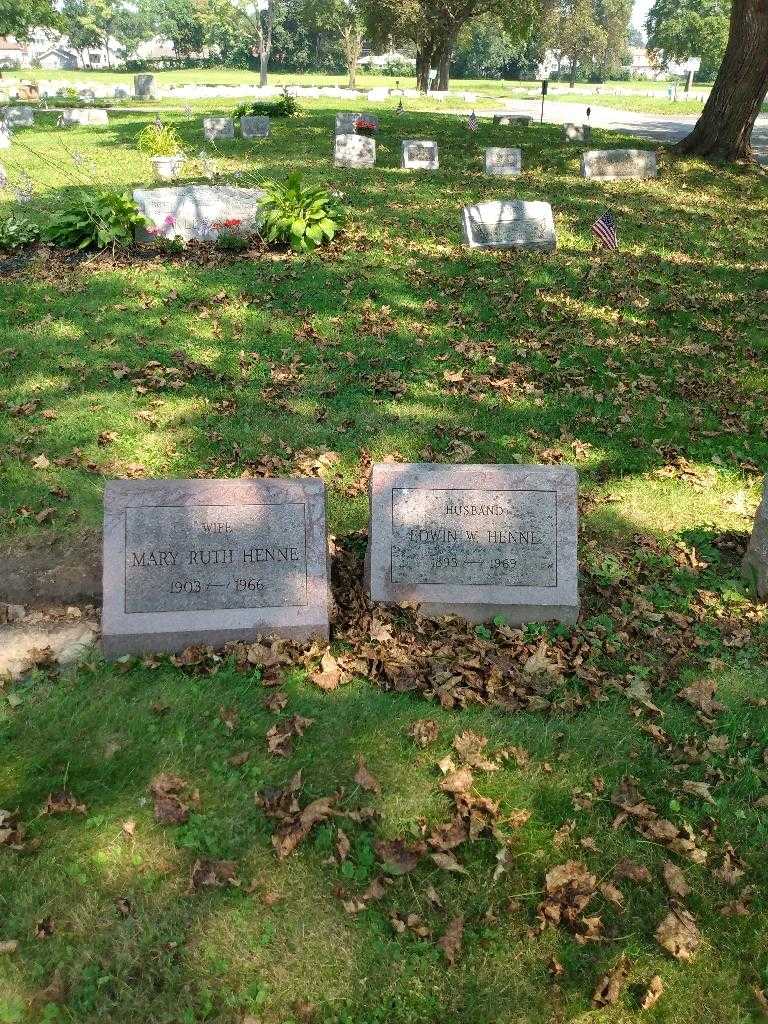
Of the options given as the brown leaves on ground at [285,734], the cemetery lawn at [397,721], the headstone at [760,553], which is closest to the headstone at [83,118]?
the cemetery lawn at [397,721]

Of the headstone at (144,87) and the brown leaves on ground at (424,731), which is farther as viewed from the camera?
the headstone at (144,87)

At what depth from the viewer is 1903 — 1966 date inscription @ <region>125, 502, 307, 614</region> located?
182 inches

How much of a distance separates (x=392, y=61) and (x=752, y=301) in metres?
124

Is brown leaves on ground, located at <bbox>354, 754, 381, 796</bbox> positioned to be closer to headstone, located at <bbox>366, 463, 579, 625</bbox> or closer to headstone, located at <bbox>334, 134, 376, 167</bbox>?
headstone, located at <bbox>366, 463, 579, 625</bbox>

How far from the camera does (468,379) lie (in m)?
8.42

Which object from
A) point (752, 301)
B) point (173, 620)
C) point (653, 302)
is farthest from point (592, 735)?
point (752, 301)

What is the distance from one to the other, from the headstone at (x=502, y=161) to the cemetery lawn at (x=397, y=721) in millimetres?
9338

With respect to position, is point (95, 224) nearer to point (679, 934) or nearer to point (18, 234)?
point (18, 234)

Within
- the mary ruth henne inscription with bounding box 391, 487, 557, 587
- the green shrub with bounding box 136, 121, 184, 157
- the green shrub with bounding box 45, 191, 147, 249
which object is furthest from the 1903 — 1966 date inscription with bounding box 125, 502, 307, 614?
the green shrub with bounding box 136, 121, 184, 157

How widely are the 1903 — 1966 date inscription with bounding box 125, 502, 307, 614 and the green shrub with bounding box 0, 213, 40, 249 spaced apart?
29.3ft

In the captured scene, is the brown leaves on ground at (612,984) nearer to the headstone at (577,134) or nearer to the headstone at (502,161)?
Answer: the headstone at (502,161)

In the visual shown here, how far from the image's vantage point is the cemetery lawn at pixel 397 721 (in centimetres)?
311

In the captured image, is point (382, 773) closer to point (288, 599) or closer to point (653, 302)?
point (288, 599)

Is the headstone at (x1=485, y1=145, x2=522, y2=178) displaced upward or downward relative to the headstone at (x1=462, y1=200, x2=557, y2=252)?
upward
